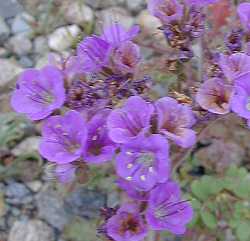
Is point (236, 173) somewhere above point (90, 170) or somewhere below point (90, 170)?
below

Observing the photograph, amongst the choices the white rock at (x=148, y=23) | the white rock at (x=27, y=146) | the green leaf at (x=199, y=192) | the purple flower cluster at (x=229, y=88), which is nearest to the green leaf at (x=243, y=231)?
the green leaf at (x=199, y=192)

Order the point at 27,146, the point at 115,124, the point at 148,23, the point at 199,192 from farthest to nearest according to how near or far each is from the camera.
A: the point at 148,23 < the point at 27,146 < the point at 199,192 < the point at 115,124

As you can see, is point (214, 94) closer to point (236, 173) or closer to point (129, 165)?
point (129, 165)

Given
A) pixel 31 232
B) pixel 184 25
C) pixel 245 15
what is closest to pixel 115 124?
pixel 184 25

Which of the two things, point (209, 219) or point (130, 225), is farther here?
point (209, 219)

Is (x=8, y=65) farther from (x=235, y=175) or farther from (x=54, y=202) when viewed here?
(x=235, y=175)

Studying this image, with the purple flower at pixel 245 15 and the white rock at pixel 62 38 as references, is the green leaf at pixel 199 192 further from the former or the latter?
the white rock at pixel 62 38
